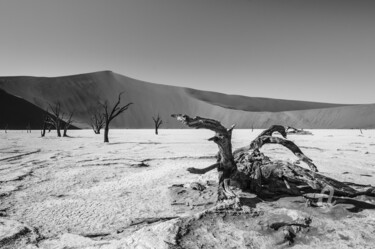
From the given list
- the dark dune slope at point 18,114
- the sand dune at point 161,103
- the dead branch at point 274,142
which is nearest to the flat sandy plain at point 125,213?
the dead branch at point 274,142

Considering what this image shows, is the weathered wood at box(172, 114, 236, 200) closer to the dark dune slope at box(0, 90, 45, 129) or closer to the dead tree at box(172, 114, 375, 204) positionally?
the dead tree at box(172, 114, 375, 204)

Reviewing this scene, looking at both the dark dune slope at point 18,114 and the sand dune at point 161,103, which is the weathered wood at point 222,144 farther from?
the sand dune at point 161,103

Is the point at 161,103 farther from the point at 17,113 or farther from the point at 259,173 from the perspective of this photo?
the point at 259,173

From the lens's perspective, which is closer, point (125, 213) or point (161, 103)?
point (125, 213)

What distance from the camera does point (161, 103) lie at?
121250 millimetres

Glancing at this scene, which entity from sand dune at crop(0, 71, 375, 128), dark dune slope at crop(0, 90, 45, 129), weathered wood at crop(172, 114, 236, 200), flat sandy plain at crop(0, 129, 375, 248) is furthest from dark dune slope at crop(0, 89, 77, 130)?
weathered wood at crop(172, 114, 236, 200)

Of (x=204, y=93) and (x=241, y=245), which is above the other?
(x=204, y=93)

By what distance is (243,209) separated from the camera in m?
3.63

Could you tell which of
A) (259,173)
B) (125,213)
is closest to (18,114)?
(125,213)

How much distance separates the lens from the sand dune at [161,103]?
287 ft

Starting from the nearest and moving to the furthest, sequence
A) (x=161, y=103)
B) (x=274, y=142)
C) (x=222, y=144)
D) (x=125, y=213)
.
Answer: (x=125, y=213), (x=222, y=144), (x=274, y=142), (x=161, y=103)

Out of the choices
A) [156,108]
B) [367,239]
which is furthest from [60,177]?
[156,108]

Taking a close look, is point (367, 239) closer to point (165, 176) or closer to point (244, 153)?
point (244, 153)

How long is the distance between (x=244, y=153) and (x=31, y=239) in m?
3.77
